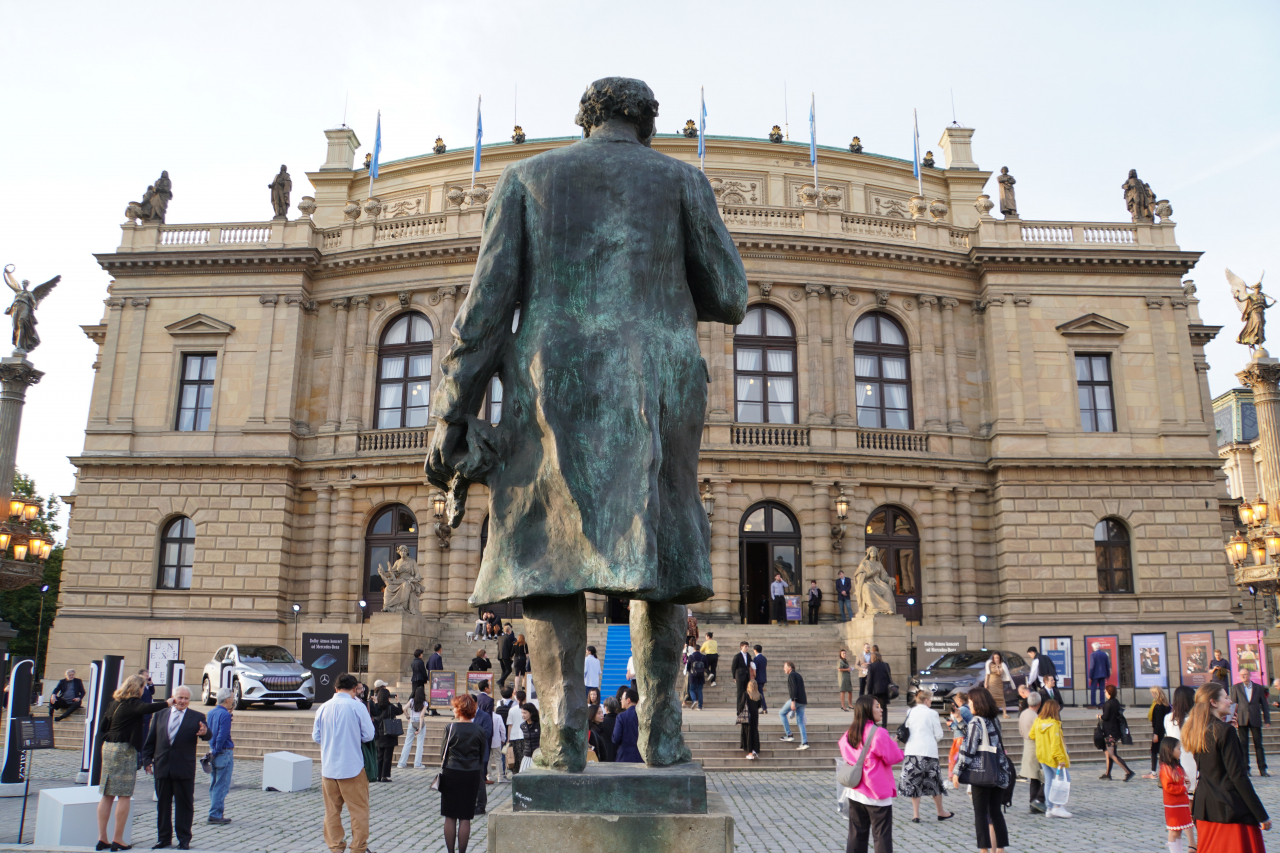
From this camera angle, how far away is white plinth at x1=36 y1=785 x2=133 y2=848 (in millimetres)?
10484

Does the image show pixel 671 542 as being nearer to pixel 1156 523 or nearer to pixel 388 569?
pixel 388 569

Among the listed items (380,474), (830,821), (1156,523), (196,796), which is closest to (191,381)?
(380,474)

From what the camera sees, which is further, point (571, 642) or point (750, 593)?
point (750, 593)

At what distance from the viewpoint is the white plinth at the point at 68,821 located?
10484 millimetres

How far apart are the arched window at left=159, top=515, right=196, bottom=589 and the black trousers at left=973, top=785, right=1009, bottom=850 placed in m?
29.5

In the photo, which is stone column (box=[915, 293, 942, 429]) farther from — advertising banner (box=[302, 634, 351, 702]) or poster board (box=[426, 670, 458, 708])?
advertising banner (box=[302, 634, 351, 702])

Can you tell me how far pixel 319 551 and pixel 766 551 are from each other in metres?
14.8

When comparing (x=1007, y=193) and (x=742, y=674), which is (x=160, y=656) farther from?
(x=1007, y=193)

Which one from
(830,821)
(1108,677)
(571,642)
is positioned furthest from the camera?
(1108,677)

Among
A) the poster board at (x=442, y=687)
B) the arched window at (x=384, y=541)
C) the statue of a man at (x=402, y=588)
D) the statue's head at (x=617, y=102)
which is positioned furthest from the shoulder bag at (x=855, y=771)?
the arched window at (x=384, y=541)

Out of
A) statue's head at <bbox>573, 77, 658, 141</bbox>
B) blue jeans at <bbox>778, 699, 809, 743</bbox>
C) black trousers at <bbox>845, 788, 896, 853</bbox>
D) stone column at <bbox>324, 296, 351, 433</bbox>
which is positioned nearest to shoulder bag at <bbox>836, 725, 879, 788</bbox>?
black trousers at <bbox>845, 788, 896, 853</bbox>

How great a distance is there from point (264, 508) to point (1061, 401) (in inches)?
1063

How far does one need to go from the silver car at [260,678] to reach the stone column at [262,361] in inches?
420

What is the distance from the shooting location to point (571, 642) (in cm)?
405
